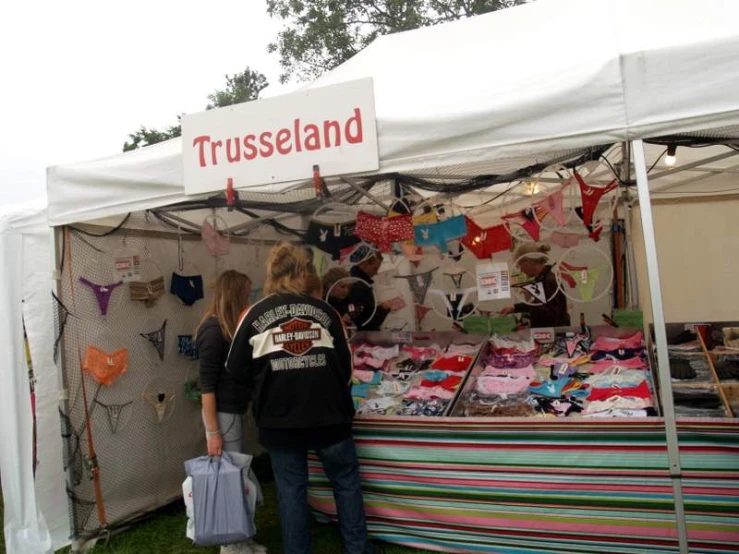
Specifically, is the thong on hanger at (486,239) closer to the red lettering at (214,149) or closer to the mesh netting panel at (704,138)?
the mesh netting panel at (704,138)

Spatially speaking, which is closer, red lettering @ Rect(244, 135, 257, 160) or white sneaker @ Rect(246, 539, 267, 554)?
Result: red lettering @ Rect(244, 135, 257, 160)

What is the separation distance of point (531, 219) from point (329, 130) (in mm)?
1760

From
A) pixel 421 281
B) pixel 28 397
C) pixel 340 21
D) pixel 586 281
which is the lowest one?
pixel 28 397

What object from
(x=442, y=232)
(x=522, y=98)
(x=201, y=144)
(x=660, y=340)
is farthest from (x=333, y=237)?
(x=660, y=340)

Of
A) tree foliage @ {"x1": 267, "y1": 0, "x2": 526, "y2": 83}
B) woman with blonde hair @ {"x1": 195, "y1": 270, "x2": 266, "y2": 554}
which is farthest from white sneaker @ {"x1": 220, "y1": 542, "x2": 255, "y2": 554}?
tree foliage @ {"x1": 267, "y1": 0, "x2": 526, "y2": 83}

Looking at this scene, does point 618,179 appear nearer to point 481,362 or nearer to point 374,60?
point 481,362

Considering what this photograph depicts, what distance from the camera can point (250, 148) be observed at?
8.87 ft

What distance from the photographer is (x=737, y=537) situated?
239cm

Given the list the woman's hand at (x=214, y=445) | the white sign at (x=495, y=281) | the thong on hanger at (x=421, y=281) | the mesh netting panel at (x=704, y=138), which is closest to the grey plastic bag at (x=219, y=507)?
the woman's hand at (x=214, y=445)

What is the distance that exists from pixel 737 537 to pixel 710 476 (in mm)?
269

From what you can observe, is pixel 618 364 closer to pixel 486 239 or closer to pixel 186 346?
pixel 486 239

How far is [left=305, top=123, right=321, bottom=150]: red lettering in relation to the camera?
102 inches

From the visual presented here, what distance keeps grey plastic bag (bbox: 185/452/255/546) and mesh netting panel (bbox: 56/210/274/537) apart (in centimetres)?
107

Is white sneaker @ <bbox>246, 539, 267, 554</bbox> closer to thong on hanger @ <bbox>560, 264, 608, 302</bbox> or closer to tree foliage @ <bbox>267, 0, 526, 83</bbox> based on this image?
thong on hanger @ <bbox>560, 264, 608, 302</bbox>
